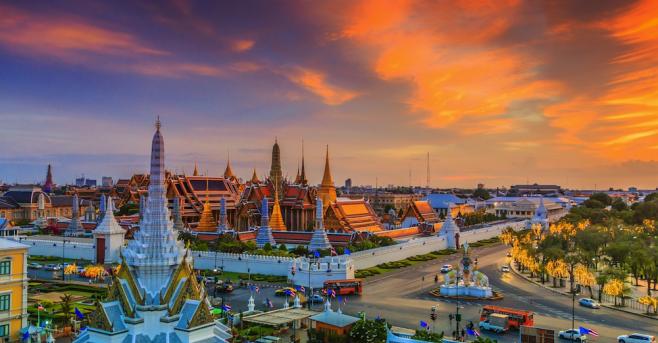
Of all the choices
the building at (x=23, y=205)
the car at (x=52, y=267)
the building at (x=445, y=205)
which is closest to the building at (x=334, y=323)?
the car at (x=52, y=267)

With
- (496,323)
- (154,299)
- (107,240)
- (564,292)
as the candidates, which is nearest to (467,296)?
(564,292)

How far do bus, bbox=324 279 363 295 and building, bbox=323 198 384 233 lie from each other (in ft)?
84.0

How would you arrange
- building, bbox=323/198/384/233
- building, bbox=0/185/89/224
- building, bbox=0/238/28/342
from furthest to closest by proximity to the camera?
building, bbox=0/185/89/224
building, bbox=323/198/384/233
building, bbox=0/238/28/342

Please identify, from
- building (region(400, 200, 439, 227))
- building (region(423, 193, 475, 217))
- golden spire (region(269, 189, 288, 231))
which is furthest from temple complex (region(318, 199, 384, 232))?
building (region(423, 193, 475, 217))

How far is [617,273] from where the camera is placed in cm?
4603

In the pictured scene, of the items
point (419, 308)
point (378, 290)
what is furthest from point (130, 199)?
point (419, 308)

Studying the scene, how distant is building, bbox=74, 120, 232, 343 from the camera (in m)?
24.6

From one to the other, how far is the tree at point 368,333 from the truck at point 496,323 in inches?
384

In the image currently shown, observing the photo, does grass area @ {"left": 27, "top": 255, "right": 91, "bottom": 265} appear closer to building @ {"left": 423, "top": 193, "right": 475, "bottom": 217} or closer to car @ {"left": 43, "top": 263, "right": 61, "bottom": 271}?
car @ {"left": 43, "top": 263, "right": 61, "bottom": 271}

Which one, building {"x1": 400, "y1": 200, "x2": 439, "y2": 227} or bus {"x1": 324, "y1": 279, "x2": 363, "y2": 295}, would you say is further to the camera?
building {"x1": 400, "y1": 200, "x2": 439, "y2": 227}

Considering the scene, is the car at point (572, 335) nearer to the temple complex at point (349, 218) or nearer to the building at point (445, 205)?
the temple complex at point (349, 218)

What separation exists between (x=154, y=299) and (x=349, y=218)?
53.8m

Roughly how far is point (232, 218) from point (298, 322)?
61467 mm

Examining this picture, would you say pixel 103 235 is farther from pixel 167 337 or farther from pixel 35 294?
pixel 167 337
